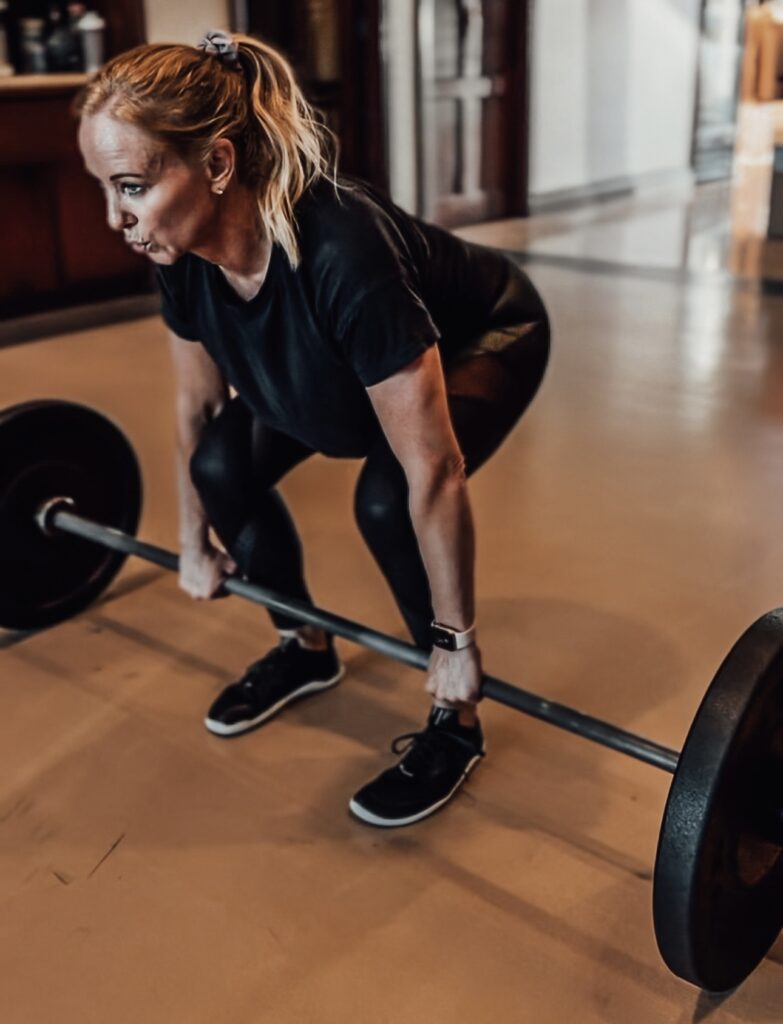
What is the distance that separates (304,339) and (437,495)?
27 centimetres

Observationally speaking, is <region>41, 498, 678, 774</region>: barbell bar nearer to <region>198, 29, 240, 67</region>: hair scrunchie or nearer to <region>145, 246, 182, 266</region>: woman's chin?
<region>145, 246, 182, 266</region>: woman's chin

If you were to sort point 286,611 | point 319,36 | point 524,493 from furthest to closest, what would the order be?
point 319,36
point 524,493
point 286,611

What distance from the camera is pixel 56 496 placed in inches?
80.8

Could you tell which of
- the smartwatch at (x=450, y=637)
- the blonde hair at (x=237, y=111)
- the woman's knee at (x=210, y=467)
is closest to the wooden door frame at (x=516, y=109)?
the woman's knee at (x=210, y=467)

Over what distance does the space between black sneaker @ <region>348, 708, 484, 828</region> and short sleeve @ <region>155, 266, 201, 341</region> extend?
677mm

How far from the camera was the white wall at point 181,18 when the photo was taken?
4902 millimetres

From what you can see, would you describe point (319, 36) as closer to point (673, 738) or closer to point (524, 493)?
point (524, 493)

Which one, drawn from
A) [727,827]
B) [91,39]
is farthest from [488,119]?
[727,827]

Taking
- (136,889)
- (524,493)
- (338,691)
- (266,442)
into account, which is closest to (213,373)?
(266,442)

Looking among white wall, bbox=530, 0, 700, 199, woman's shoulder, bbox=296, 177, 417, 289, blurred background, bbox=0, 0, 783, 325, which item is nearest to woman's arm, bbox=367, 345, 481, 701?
woman's shoulder, bbox=296, 177, 417, 289

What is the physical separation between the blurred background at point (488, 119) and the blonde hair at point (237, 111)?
126 inches

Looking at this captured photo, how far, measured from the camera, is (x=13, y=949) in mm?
1362

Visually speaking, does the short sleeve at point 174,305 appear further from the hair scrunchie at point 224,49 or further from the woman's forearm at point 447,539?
the woman's forearm at point 447,539

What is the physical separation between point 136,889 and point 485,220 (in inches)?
238
